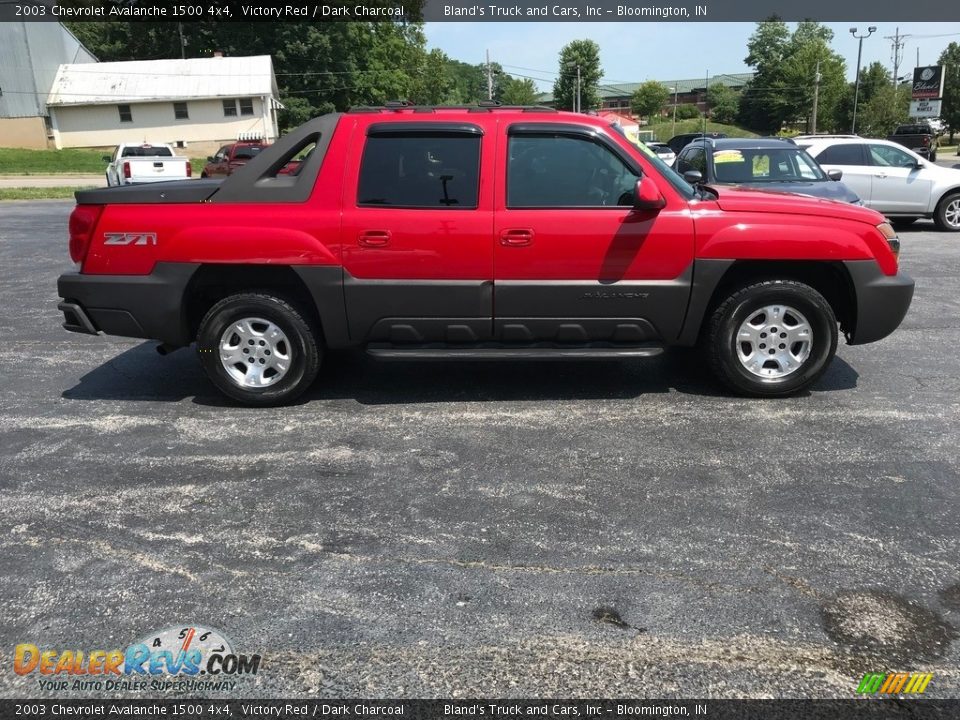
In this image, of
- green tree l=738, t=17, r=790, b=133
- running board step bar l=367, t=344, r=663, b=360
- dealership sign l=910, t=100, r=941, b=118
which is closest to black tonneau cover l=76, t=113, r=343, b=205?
running board step bar l=367, t=344, r=663, b=360

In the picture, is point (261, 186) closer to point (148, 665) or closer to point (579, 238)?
point (579, 238)

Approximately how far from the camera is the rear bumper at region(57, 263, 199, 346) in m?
5.10

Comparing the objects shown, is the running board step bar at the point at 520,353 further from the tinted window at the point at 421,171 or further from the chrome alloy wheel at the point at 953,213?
the chrome alloy wheel at the point at 953,213

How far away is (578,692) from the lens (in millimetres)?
2545

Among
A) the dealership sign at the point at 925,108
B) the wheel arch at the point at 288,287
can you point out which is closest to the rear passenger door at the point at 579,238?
the wheel arch at the point at 288,287

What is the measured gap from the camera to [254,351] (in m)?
5.24

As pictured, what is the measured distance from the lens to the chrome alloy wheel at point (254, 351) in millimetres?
5207

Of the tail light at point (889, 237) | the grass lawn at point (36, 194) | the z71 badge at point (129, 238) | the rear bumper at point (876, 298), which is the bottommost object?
the rear bumper at point (876, 298)

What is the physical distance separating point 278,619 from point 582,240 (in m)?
3.01

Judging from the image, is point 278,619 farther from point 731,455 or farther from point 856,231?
point 856,231

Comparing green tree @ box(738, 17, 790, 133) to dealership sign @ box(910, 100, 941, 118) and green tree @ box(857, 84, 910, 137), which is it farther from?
dealership sign @ box(910, 100, 941, 118)

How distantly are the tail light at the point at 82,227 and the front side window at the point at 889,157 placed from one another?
12800 mm

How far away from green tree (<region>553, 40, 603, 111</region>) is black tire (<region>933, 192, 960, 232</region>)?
2843 inches

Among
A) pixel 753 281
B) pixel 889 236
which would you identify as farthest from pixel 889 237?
pixel 753 281
